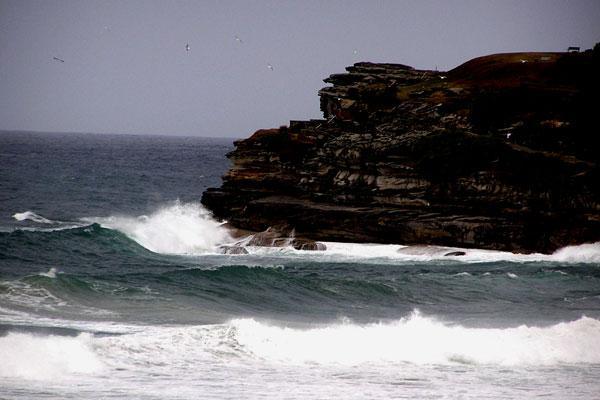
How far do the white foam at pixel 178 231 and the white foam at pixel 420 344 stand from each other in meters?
18.0

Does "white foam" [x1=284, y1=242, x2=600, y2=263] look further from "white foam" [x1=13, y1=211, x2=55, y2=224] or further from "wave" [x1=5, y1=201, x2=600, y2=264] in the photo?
"white foam" [x1=13, y1=211, x2=55, y2=224]

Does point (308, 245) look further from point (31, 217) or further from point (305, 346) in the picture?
point (31, 217)

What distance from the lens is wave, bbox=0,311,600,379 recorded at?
21.7 meters

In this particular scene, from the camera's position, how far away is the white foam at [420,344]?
24.4 m

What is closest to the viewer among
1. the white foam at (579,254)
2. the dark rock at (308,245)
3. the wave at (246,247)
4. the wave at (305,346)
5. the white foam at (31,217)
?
the wave at (305,346)

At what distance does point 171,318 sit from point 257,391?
7378 millimetres

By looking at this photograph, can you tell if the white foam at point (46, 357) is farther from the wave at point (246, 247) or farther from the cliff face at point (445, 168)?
the cliff face at point (445, 168)

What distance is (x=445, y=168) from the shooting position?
1660 inches

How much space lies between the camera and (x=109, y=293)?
30.2 metres

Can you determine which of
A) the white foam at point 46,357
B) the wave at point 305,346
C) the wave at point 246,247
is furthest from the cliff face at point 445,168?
the white foam at point 46,357

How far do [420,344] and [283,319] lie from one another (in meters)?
4.69

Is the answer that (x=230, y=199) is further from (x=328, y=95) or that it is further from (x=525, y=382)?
(x=525, y=382)

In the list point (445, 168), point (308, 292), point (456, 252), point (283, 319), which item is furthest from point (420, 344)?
point (445, 168)

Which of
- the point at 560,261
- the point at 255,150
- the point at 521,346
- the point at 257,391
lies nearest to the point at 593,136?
the point at 560,261
